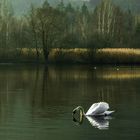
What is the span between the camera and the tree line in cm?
9644

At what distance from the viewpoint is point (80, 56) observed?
293 ft

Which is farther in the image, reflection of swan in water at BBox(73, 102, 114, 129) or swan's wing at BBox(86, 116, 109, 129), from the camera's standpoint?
reflection of swan in water at BBox(73, 102, 114, 129)

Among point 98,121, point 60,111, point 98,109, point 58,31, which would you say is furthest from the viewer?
point 58,31

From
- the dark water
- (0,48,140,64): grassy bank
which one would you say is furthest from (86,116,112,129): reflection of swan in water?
(0,48,140,64): grassy bank

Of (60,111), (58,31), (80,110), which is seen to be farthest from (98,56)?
(80,110)

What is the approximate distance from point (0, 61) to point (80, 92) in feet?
185

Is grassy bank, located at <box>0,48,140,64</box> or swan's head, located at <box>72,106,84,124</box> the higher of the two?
swan's head, located at <box>72,106,84,124</box>

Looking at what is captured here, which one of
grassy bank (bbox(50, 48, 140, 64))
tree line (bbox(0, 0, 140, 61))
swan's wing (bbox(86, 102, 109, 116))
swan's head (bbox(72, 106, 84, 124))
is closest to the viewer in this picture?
swan's head (bbox(72, 106, 84, 124))

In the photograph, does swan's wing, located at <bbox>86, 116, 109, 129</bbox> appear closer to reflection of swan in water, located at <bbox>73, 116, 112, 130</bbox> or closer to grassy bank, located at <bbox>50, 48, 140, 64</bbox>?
reflection of swan in water, located at <bbox>73, 116, 112, 130</bbox>

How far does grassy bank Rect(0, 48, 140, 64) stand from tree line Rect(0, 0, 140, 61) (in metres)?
1.28

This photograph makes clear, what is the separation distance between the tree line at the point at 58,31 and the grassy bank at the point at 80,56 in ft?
4.20

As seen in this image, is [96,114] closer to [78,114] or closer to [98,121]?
[78,114]

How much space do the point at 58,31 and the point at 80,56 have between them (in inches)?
414

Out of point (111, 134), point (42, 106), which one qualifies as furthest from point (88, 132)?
point (42, 106)
